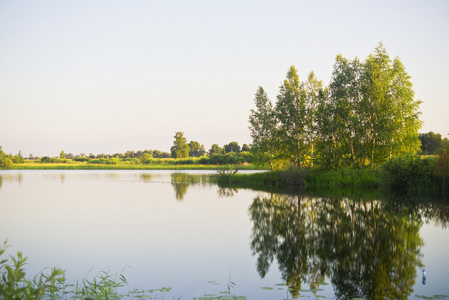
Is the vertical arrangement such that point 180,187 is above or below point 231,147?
below

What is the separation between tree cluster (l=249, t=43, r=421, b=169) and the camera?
37.8m

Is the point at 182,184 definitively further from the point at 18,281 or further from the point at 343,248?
the point at 18,281

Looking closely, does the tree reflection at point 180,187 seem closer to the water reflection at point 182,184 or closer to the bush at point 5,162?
the water reflection at point 182,184

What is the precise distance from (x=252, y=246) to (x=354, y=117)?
2921cm

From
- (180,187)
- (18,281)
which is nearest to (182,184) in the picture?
(180,187)

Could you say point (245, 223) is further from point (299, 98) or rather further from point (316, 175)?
point (299, 98)

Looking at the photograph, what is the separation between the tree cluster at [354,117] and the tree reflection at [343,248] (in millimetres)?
20266

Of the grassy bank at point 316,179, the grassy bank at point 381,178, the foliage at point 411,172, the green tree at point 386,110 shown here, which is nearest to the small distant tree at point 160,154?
the grassy bank at point 316,179

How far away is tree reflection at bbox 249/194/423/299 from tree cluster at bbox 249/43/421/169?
20266 mm

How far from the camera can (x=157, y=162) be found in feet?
363

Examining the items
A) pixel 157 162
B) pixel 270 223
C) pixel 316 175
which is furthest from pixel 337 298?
pixel 157 162

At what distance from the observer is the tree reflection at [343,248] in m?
7.94

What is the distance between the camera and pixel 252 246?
39.2ft

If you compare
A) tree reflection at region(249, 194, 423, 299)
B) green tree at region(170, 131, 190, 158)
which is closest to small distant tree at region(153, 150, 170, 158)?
green tree at region(170, 131, 190, 158)
